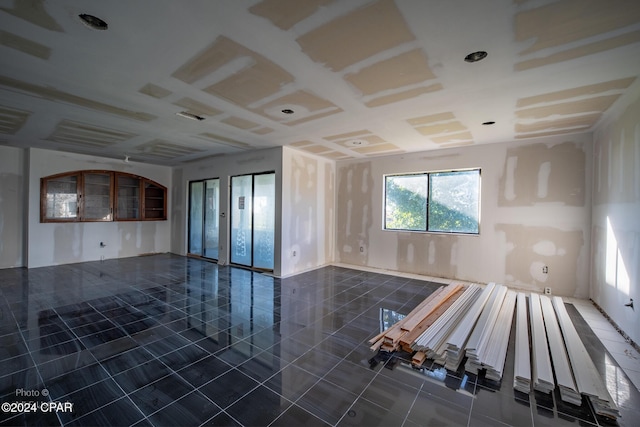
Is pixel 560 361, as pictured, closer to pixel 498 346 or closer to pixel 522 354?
pixel 522 354

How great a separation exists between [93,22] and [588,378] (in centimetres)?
463

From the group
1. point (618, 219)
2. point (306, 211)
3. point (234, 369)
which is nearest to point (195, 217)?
point (306, 211)

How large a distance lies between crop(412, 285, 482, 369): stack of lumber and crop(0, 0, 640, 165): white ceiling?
258 centimetres

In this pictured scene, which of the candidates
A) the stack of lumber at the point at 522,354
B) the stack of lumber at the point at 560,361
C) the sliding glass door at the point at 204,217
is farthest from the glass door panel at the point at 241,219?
the stack of lumber at the point at 560,361

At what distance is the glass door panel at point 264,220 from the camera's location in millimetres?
6008

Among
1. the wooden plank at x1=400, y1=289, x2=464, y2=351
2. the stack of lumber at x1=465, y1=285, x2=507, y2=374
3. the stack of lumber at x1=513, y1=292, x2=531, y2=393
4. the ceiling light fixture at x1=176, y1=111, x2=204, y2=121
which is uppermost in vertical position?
the ceiling light fixture at x1=176, y1=111, x2=204, y2=121

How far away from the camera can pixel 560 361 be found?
2.42 metres

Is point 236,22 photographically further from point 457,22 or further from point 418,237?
point 418,237

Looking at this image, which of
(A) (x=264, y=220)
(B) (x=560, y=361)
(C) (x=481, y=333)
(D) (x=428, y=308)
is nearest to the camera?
(B) (x=560, y=361)

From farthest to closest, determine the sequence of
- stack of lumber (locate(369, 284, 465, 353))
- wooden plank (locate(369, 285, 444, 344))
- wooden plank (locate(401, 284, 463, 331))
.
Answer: wooden plank (locate(401, 284, 463, 331))
wooden plank (locate(369, 285, 444, 344))
stack of lumber (locate(369, 284, 465, 353))

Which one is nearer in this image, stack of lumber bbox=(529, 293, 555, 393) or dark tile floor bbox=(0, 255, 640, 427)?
dark tile floor bbox=(0, 255, 640, 427)

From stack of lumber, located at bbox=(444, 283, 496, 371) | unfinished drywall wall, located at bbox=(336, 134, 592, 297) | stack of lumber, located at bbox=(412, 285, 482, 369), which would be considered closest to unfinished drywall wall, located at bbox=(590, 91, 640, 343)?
unfinished drywall wall, located at bbox=(336, 134, 592, 297)

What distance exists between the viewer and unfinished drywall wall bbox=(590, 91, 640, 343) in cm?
294

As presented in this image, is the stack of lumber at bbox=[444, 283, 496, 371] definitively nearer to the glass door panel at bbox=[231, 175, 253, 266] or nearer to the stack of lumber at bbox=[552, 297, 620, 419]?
the stack of lumber at bbox=[552, 297, 620, 419]
